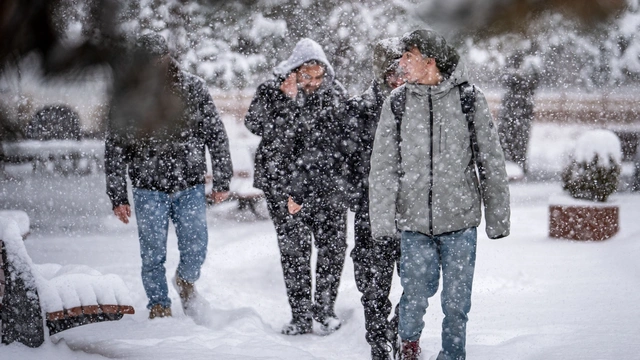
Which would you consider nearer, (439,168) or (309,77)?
(439,168)

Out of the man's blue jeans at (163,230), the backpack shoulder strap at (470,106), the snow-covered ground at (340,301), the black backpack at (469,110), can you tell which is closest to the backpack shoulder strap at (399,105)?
the black backpack at (469,110)

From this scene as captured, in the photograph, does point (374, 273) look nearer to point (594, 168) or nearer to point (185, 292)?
point (185, 292)

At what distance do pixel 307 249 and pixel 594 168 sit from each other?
13.7ft

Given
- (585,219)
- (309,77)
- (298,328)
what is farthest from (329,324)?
(585,219)

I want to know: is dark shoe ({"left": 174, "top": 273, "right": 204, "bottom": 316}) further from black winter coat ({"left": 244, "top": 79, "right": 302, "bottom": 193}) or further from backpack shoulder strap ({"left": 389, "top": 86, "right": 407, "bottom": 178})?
backpack shoulder strap ({"left": 389, "top": 86, "right": 407, "bottom": 178})

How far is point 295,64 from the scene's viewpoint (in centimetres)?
451

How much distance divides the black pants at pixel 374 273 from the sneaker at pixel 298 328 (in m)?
0.79

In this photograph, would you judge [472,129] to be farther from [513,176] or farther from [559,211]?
[513,176]

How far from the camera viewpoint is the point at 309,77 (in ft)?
14.9

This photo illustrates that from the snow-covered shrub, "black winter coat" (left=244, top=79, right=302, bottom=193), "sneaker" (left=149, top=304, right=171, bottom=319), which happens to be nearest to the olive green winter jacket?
"black winter coat" (left=244, top=79, right=302, bottom=193)

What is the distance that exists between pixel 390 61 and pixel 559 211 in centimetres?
422

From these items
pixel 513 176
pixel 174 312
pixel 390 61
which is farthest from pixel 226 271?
pixel 513 176

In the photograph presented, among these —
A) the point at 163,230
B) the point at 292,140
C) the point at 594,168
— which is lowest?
the point at 163,230

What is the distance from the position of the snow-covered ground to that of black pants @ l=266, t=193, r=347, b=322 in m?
0.25
